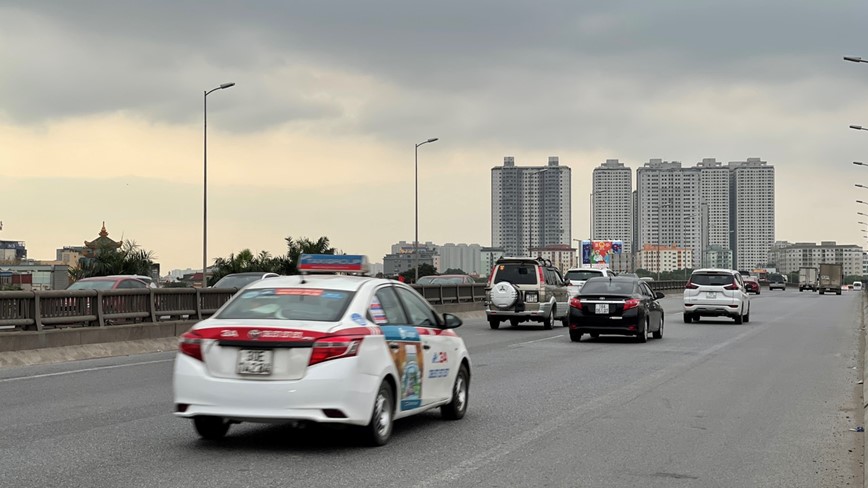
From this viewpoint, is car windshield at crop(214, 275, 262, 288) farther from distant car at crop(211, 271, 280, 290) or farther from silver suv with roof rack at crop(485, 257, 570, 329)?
silver suv with roof rack at crop(485, 257, 570, 329)

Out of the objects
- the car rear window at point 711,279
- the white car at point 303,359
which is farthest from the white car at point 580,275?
the white car at point 303,359

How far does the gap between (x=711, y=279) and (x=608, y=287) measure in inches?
449

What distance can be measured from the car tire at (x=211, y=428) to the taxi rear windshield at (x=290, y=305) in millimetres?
954

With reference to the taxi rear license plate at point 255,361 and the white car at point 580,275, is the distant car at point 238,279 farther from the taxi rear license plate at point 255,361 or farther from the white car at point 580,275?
the taxi rear license plate at point 255,361

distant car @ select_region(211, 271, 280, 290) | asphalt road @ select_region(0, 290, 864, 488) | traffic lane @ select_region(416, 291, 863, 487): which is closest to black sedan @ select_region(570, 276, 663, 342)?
traffic lane @ select_region(416, 291, 863, 487)

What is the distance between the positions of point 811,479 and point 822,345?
61.4 feet

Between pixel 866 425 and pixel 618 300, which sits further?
pixel 618 300

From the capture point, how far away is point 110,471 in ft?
26.9

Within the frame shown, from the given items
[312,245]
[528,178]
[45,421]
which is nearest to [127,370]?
[45,421]

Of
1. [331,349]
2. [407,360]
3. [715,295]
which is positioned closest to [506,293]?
[715,295]

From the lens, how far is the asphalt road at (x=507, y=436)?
820 centimetres

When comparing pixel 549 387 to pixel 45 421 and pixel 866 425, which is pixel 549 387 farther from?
pixel 45 421

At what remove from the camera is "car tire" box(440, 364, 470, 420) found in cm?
1129

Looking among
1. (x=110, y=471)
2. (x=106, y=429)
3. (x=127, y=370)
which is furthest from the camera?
(x=127, y=370)
